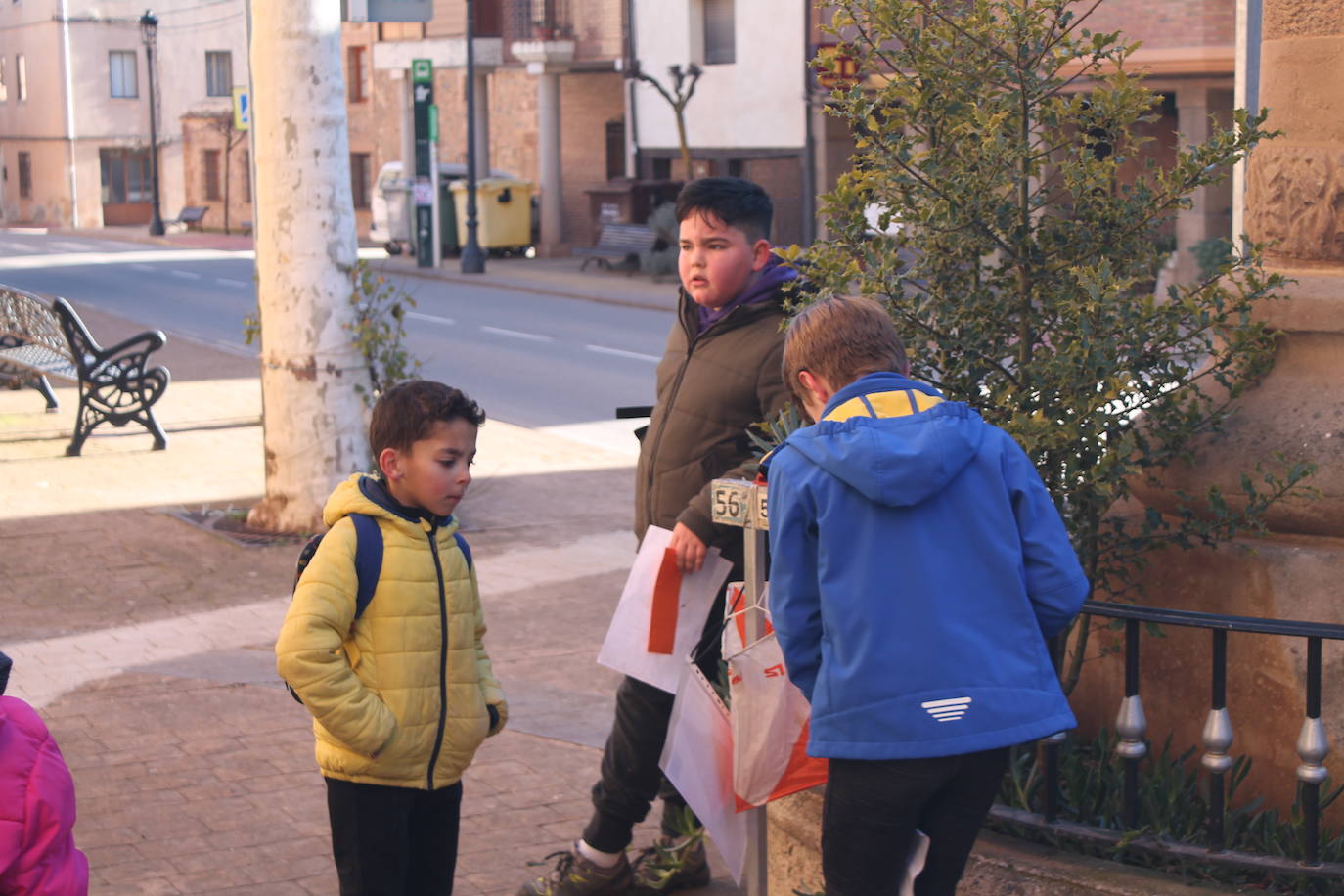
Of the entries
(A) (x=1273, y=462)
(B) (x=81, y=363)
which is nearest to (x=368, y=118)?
(B) (x=81, y=363)

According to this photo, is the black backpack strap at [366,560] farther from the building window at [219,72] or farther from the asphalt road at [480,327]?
the building window at [219,72]

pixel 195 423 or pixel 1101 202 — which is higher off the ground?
pixel 1101 202

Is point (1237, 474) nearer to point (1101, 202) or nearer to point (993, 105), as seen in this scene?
point (1101, 202)

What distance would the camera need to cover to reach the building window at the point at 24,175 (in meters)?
64.4

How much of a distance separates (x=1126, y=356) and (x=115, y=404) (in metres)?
9.72

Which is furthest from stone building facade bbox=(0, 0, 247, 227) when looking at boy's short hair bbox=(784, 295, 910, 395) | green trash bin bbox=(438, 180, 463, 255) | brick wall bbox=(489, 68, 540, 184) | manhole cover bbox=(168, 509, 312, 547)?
boy's short hair bbox=(784, 295, 910, 395)

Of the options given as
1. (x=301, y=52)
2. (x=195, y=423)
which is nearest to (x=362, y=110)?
(x=195, y=423)

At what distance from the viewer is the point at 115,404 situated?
1223 centimetres

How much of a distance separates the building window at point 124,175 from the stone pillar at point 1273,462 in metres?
63.5

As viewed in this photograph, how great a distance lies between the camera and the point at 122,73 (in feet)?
211

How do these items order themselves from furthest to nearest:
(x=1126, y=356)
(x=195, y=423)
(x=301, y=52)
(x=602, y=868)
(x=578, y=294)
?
(x=578, y=294), (x=195, y=423), (x=301, y=52), (x=602, y=868), (x=1126, y=356)

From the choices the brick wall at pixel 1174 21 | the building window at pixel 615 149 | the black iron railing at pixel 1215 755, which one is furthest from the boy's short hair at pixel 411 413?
the building window at pixel 615 149

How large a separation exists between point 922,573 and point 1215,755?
3.83ft

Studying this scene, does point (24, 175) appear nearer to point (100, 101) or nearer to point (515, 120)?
point (100, 101)
